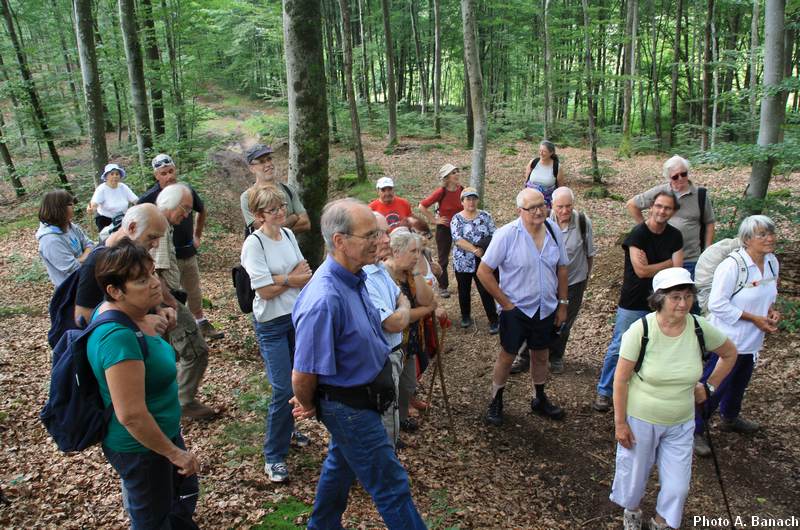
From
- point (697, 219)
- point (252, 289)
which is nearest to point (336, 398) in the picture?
point (252, 289)

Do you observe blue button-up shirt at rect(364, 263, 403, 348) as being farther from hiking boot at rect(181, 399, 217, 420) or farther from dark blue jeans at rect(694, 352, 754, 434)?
dark blue jeans at rect(694, 352, 754, 434)

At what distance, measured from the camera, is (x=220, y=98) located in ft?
117

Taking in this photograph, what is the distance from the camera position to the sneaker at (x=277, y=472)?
4023 millimetres

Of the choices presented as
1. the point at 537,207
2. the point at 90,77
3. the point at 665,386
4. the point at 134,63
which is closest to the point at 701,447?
the point at 665,386

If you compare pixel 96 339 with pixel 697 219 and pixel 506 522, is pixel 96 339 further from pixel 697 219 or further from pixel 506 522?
pixel 697 219

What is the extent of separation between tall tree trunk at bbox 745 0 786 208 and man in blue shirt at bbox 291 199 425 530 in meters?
6.30

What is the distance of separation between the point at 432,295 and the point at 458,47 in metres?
33.4

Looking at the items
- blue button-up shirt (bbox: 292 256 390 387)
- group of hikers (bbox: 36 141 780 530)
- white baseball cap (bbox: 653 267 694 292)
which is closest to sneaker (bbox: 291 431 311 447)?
group of hikers (bbox: 36 141 780 530)

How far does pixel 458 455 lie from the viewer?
15.8 ft

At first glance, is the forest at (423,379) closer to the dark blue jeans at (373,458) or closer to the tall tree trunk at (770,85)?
the tall tree trunk at (770,85)

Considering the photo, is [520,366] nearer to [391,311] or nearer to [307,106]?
[391,311]

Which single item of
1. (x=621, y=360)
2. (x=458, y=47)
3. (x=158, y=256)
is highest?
(x=458, y=47)

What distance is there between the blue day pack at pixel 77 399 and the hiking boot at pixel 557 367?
5.21 meters

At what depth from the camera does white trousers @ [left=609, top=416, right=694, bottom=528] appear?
11.3ft
